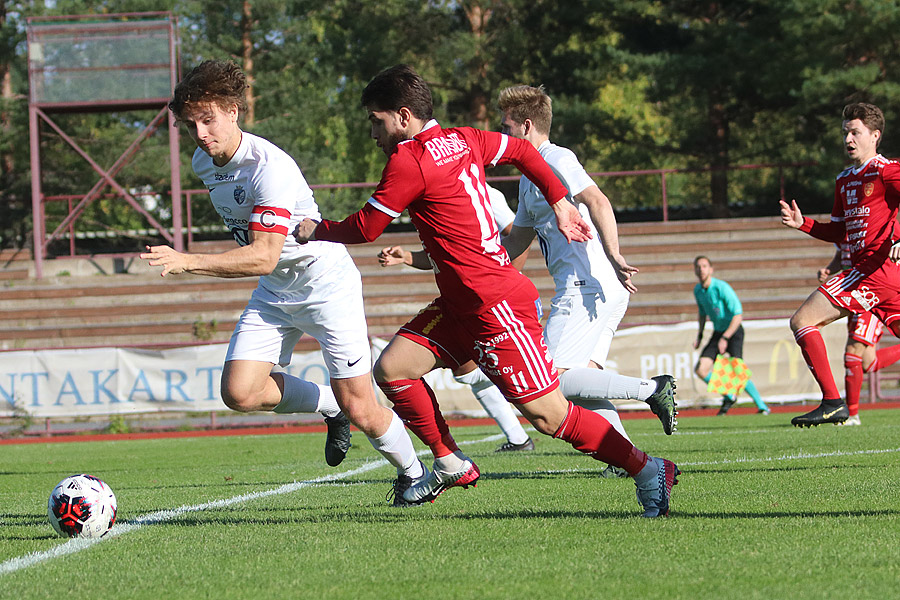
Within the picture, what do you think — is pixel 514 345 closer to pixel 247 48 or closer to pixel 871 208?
pixel 871 208

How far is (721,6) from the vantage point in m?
33.3

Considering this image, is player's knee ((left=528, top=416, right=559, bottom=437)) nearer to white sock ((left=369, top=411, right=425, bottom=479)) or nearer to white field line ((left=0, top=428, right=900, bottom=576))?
white sock ((left=369, top=411, right=425, bottom=479))

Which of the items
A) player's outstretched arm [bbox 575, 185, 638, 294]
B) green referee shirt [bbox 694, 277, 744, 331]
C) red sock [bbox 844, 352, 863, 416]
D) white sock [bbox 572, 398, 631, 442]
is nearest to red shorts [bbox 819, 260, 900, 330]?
red sock [bbox 844, 352, 863, 416]

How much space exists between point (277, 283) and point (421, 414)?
3.80ft

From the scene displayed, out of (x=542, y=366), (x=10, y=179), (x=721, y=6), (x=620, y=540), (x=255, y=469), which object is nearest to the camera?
(x=620, y=540)

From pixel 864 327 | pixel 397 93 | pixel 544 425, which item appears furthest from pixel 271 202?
pixel 864 327

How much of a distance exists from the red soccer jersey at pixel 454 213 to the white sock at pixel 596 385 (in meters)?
1.83

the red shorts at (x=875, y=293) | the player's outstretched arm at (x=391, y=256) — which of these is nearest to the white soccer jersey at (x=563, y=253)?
the player's outstretched arm at (x=391, y=256)

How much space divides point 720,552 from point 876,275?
4304 mm

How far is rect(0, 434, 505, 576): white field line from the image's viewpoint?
4301mm

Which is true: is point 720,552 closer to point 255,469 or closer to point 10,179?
point 255,469

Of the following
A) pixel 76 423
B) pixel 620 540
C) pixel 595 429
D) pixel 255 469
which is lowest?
pixel 76 423

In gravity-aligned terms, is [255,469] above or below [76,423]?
above

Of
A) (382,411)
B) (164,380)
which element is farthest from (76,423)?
(382,411)
